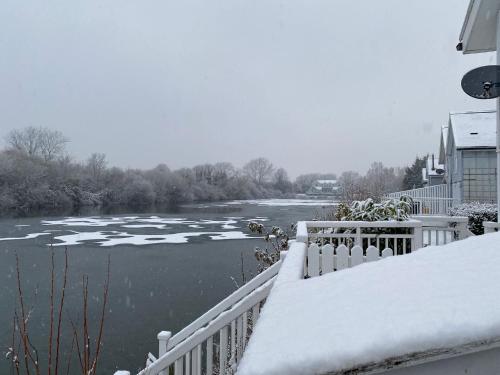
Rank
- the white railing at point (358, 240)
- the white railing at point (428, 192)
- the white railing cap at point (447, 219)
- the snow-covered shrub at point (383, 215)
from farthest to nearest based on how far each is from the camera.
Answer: the white railing at point (428, 192)
the snow-covered shrub at point (383, 215)
the white railing cap at point (447, 219)
the white railing at point (358, 240)

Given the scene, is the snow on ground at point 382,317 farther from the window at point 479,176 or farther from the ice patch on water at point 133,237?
the ice patch on water at point 133,237

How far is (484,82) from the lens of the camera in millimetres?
4742

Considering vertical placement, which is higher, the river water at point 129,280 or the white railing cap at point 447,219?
the white railing cap at point 447,219

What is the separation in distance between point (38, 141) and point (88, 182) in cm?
2358

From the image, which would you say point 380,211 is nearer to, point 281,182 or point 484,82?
point 484,82

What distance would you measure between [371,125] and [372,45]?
27.2m

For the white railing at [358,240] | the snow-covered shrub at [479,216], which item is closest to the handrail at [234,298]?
the white railing at [358,240]

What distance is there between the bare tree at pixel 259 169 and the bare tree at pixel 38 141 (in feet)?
166

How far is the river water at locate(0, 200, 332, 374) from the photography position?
806cm

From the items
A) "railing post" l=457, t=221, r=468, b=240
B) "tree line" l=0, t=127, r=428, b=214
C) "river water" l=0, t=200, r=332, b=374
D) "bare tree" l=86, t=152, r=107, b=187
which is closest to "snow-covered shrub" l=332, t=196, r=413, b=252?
"railing post" l=457, t=221, r=468, b=240

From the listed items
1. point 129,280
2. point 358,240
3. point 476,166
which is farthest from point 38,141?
point 358,240

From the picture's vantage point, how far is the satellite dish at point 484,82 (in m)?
4.70

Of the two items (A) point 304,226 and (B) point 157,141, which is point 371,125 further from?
(A) point 304,226

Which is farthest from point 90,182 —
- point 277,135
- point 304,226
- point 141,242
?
point 277,135
